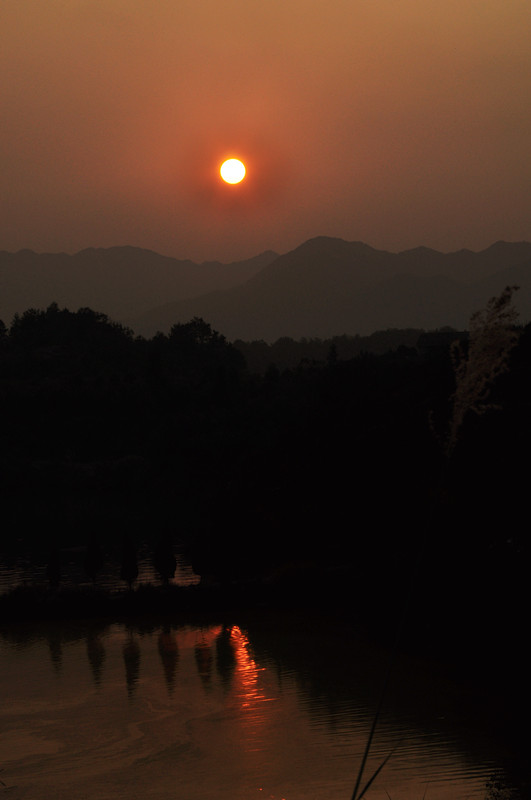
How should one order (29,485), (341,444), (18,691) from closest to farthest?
1. (18,691)
2. (341,444)
3. (29,485)

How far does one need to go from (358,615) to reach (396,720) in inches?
323

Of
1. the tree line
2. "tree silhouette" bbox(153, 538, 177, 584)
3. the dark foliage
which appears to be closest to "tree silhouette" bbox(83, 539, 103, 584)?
the dark foliage

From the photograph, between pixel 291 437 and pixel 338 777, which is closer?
pixel 338 777

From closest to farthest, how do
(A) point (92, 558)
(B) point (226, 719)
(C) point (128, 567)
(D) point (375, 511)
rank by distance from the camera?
(B) point (226, 719), (D) point (375, 511), (C) point (128, 567), (A) point (92, 558)

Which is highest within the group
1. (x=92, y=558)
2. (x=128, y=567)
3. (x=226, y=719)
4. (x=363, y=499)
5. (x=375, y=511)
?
(x=363, y=499)

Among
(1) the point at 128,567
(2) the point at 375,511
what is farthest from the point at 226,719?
(1) the point at 128,567

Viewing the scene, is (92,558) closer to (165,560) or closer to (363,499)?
(165,560)

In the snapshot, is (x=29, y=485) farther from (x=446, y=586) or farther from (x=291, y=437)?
(x=446, y=586)

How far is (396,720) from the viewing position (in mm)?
16547

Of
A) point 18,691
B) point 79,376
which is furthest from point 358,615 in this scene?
point 79,376

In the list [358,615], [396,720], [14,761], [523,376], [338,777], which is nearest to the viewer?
[338,777]

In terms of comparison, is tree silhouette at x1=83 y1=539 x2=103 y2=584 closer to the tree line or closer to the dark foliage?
the dark foliage

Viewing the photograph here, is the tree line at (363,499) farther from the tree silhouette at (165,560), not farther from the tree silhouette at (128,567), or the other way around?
the tree silhouette at (128,567)

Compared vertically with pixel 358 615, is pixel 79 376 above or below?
above
